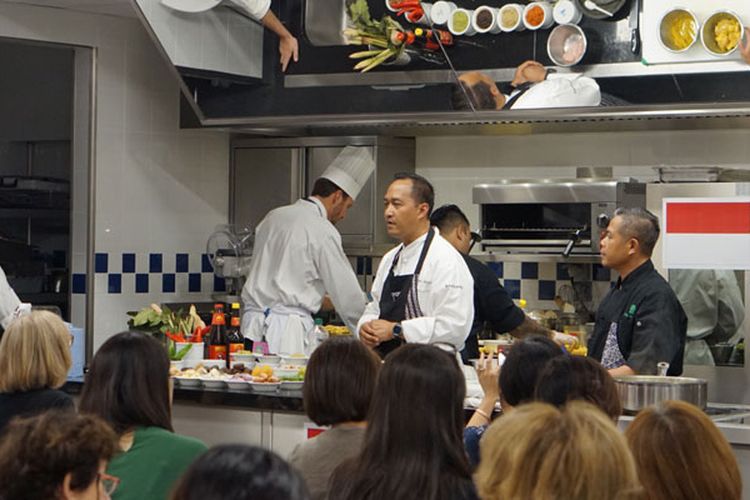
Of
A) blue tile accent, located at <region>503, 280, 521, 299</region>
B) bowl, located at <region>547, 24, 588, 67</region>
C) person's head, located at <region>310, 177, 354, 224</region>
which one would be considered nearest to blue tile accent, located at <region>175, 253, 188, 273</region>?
person's head, located at <region>310, 177, 354, 224</region>

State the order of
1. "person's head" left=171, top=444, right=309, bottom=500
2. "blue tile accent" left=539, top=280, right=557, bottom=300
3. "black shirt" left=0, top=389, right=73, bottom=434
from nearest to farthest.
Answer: "person's head" left=171, top=444, right=309, bottom=500
"black shirt" left=0, top=389, right=73, bottom=434
"blue tile accent" left=539, top=280, right=557, bottom=300

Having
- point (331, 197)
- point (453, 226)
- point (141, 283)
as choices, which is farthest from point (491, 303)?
point (141, 283)

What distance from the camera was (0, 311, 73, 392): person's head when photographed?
13.1ft

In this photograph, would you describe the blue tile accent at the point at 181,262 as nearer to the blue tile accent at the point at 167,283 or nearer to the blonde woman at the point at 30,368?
the blue tile accent at the point at 167,283

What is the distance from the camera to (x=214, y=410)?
17.7ft

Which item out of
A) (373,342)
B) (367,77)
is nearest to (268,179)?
(367,77)

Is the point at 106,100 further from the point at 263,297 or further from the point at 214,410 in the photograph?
the point at 214,410

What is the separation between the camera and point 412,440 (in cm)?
287

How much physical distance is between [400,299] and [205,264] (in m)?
2.94

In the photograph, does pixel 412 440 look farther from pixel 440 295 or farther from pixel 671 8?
pixel 671 8

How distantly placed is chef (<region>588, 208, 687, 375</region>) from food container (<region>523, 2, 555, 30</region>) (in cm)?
107

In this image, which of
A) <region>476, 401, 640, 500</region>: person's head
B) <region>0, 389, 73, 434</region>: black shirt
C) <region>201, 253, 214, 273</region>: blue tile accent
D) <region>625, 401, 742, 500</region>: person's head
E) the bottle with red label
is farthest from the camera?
<region>201, 253, 214, 273</region>: blue tile accent

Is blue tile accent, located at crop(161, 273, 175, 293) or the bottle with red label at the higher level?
blue tile accent, located at crop(161, 273, 175, 293)

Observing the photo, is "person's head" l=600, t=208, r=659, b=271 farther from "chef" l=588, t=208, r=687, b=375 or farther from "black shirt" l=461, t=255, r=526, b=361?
"black shirt" l=461, t=255, r=526, b=361
